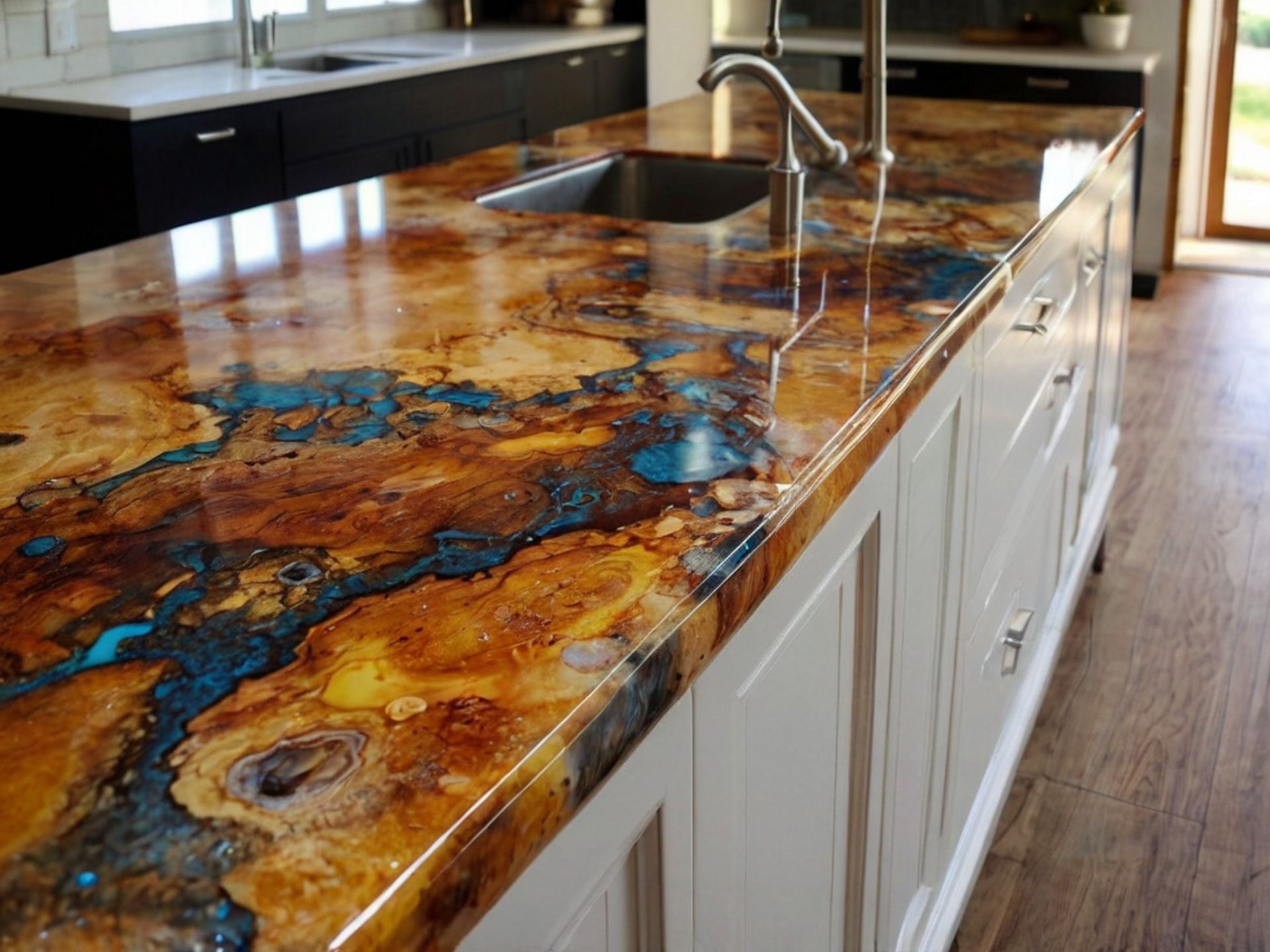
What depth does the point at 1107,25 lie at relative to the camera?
195 inches

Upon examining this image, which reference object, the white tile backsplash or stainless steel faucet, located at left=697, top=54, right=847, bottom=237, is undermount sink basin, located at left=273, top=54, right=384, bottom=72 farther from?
stainless steel faucet, located at left=697, top=54, right=847, bottom=237

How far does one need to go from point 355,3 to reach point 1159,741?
370cm

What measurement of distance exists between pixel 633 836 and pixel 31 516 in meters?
0.44

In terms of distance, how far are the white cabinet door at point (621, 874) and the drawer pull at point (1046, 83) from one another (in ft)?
15.0

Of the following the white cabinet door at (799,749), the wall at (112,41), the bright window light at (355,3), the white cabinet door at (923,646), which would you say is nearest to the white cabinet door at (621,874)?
the white cabinet door at (799,749)

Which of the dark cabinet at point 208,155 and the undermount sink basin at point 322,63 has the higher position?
the undermount sink basin at point 322,63

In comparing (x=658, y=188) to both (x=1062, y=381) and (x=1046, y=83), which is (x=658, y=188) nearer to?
(x=1062, y=381)

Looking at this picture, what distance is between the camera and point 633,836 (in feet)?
2.62

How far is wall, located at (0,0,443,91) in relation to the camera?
11.5ft

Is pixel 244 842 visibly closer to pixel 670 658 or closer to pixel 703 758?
pixel 670 658

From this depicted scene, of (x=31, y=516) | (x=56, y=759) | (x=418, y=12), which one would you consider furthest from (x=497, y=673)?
(x=418, y=12)

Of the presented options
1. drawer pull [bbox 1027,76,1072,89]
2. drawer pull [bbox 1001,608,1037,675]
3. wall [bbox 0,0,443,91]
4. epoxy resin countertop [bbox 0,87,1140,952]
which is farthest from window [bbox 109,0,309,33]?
drawer pull [bbox 1001,608,1037,675]

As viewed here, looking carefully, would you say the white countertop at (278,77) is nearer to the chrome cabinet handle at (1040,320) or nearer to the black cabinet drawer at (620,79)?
the black cabinet drawer at (620,79)

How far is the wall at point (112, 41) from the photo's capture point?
138 inches
